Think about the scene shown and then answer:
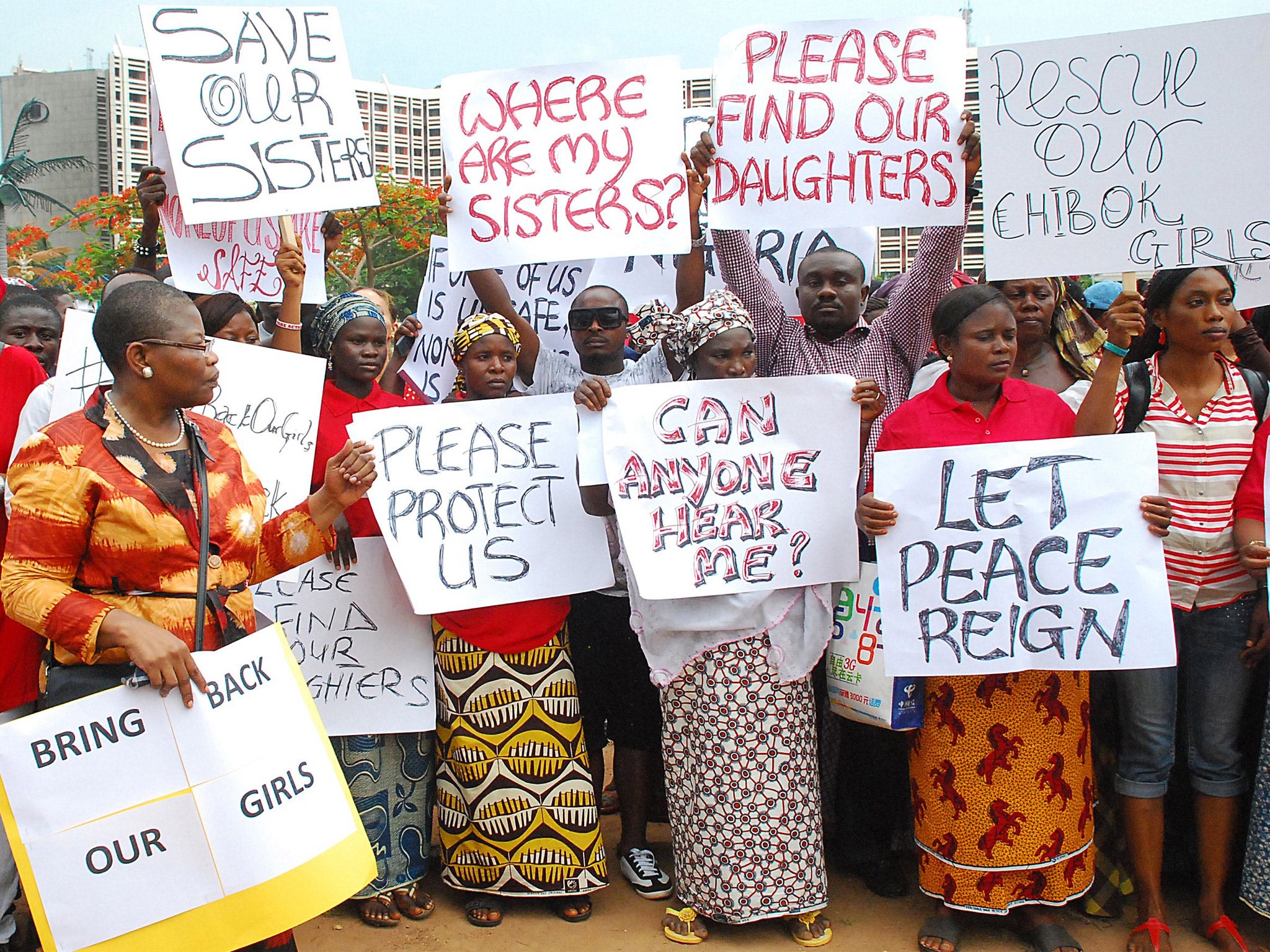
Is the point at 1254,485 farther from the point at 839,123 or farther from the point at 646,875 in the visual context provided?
the point at 646,875

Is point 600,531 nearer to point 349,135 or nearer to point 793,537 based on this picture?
point 793,537

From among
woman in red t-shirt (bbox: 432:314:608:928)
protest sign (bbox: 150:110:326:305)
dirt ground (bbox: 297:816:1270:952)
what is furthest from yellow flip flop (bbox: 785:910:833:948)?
protest sign (bbox: 150:110:326:305)

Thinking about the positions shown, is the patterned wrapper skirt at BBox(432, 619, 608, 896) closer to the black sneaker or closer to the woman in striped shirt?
the black sneaker

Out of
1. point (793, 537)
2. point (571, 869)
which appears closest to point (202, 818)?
point (571, 869)

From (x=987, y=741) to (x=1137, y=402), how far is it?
4.05 ft

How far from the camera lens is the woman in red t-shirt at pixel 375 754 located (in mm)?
4059

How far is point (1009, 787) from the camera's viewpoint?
360 cm

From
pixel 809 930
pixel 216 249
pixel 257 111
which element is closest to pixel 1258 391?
pixel 809 930

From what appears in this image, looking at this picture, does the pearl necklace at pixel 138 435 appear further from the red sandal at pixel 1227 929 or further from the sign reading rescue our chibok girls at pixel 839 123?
the red sandal at pixel 1227 929

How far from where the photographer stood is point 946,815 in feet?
12.1

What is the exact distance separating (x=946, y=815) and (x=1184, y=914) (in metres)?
1.11

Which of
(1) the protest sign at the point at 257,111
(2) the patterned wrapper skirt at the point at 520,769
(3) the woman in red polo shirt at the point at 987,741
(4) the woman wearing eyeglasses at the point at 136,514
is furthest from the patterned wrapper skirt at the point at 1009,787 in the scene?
(1) the protest sign at the point at 257,111

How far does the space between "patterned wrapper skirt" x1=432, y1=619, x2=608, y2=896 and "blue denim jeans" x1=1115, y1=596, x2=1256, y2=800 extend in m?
1.90

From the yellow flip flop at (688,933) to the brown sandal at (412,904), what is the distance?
892 millimetres
